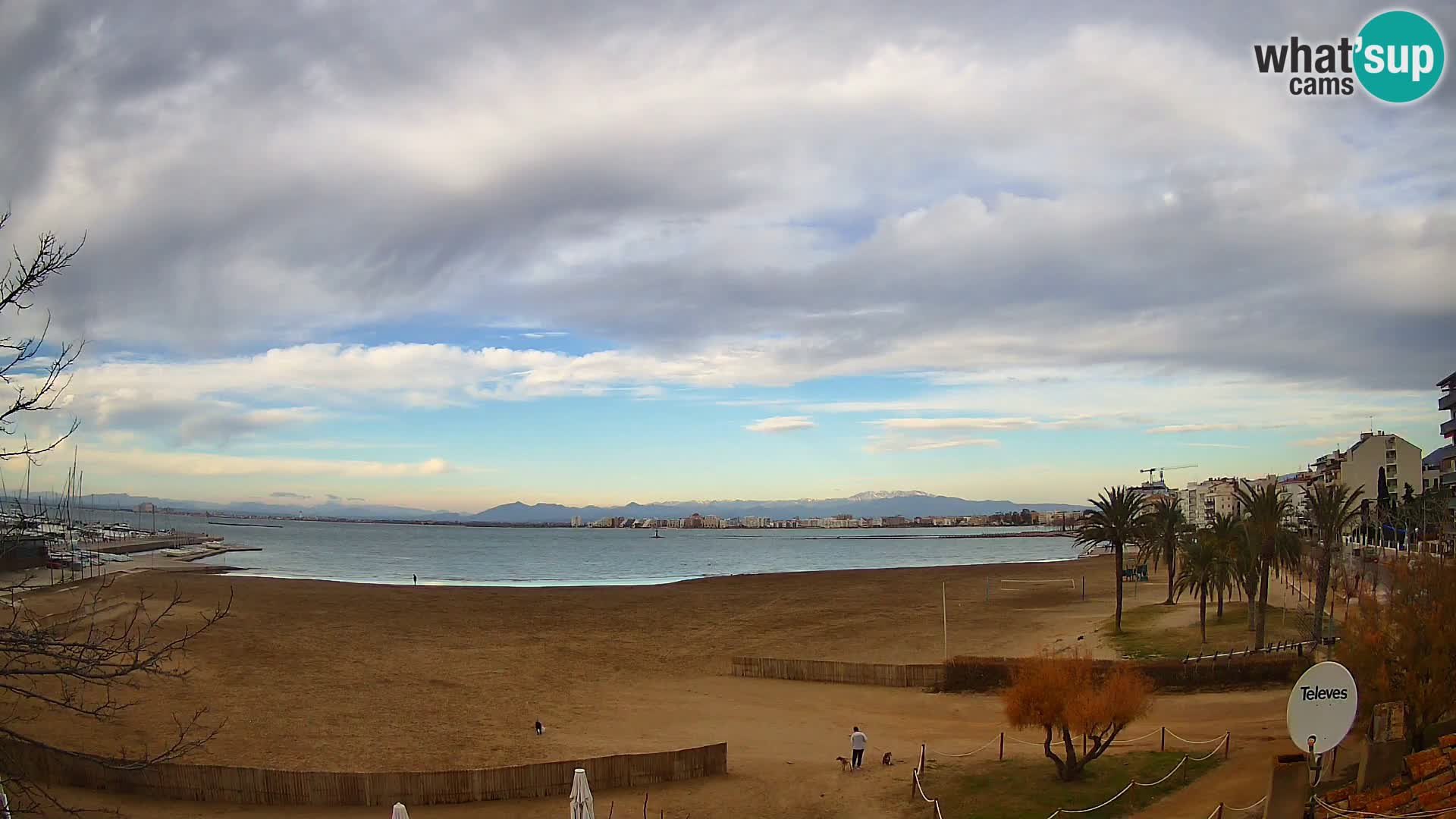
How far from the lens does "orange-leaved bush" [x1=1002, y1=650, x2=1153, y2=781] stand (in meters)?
19.2

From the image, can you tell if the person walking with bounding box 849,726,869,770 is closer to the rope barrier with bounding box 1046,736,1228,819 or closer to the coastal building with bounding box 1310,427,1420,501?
the rope barrier with bounding box 1046,736,1228,819

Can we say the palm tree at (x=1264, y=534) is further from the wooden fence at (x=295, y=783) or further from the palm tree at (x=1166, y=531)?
the wooden fence at (x=295, y=783)

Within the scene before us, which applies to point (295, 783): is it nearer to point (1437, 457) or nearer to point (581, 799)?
point (581, 799)

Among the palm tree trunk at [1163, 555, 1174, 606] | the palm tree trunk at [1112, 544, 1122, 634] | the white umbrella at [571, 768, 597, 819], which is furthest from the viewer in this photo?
the palm tree trunk at [1163, 555, 1174, 606]

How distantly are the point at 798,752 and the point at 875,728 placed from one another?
3172mm

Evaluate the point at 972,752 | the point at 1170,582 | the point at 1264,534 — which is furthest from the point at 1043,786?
the point at 1170,582

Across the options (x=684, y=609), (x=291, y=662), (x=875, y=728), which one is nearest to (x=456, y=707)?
(x=291, y=662)

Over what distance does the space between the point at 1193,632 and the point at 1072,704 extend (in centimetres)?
2316

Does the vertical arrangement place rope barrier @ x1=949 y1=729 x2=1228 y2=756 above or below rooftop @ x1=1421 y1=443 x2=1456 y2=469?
below

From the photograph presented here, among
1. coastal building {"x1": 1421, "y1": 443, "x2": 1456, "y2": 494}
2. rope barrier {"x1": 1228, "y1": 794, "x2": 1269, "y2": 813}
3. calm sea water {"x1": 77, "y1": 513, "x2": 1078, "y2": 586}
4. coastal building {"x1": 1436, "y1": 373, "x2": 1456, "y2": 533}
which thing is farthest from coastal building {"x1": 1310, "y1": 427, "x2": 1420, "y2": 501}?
rope barrier {"x1": 1228, "y1": 794, "x2": 1269, "y2": 813}

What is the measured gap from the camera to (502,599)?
68.3 m

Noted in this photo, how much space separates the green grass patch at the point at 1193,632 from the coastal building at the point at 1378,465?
5924cm

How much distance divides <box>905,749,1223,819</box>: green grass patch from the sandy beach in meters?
1.16

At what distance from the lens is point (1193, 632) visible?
3878 cm
